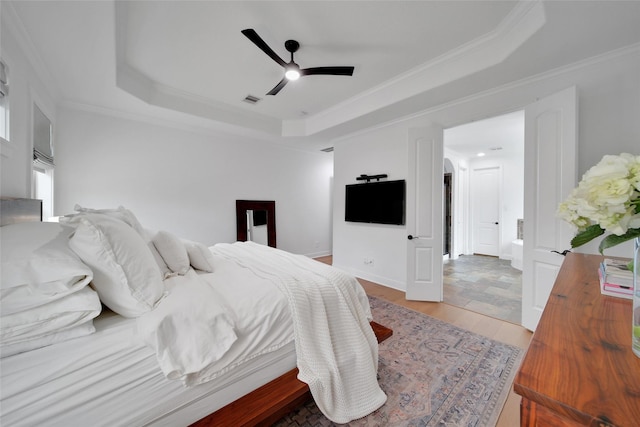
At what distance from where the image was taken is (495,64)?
226 centimetres

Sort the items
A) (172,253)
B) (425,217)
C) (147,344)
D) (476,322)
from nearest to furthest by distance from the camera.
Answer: (147,344) < (172,253) < (476,322) < (425,217)

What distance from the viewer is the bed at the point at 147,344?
869 mm

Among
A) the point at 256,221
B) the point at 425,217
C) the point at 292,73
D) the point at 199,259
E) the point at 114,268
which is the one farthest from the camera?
the point at 256,221

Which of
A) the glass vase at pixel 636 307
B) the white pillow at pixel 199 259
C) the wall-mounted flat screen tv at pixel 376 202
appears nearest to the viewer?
the glass vase at pixel 636 307

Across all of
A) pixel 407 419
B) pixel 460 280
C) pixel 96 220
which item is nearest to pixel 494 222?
pixel 460 280

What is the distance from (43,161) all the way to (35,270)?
2.29 metres

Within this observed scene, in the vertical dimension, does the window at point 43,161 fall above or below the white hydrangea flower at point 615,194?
above

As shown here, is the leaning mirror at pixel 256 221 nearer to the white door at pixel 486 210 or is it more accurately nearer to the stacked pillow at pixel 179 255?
the stacked pillow at pixel 179 255

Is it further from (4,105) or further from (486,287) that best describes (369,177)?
(4,105)

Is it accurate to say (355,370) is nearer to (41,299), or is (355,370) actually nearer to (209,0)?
(41,299)

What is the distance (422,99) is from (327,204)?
11.4ft

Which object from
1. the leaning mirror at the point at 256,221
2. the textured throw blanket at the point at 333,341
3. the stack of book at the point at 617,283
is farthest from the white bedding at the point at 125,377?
the leaning mirror at the point at 256,221

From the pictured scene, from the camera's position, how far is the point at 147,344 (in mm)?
1038

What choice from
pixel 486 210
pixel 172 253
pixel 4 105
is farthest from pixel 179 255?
pixel 486 210
